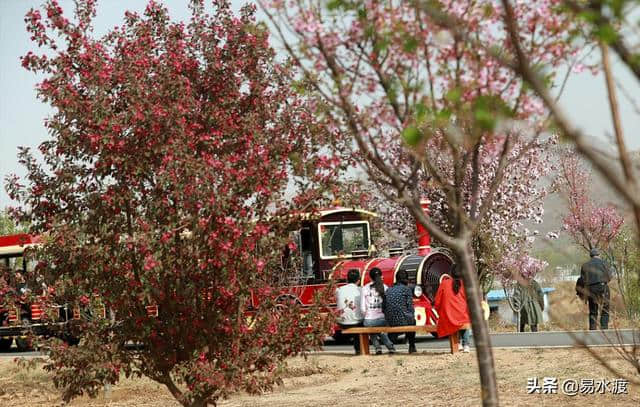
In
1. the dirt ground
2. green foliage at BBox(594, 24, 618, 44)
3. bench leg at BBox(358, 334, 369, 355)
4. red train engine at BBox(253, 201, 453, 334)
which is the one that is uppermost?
red train engine at BBox(253, 201, 453, 334)

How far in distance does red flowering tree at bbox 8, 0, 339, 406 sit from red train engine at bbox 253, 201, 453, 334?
35.3 ft

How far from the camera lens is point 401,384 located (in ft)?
45.6

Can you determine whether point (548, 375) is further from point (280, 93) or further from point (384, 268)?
point (384, 268)

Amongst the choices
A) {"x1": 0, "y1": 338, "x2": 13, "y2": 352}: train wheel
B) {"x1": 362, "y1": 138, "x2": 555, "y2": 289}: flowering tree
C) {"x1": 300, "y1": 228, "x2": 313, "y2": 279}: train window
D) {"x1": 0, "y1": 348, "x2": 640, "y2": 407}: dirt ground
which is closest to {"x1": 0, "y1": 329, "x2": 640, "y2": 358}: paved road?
{"x1": 0, "y1": 348, "x2": 640, "y2": 407}: dirt ground

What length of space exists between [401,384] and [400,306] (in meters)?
3.88

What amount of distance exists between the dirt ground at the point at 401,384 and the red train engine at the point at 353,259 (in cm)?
368

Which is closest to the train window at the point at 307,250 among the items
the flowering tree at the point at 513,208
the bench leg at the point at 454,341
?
the bench leg at the point at 454,341

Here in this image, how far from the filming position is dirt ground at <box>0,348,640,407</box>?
39.8 feet

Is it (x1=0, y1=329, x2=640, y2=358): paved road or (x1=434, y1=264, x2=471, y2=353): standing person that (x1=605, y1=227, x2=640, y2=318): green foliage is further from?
(x1=434, y1=264, x2=471, y2=353): standing person

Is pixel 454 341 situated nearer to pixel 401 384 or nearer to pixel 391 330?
pixel 391 330

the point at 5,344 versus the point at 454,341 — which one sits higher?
the point at 5,344

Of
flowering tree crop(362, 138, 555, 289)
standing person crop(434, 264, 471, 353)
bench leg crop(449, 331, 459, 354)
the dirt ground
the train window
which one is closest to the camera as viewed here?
the dirt ground

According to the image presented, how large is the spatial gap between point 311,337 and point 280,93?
2383mm

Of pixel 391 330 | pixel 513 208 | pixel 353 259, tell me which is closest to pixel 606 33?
pixel 391 330
